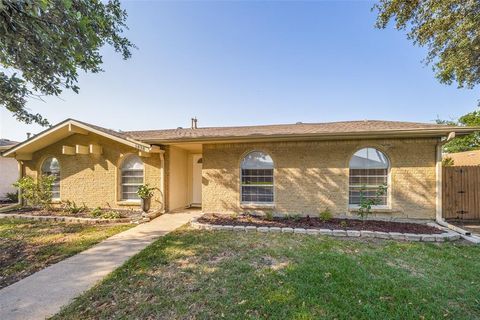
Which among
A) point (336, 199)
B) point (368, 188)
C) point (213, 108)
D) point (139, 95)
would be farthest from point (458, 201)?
point (139, 95)

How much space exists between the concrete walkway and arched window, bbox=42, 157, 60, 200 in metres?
6.38

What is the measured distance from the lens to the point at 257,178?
345 inches

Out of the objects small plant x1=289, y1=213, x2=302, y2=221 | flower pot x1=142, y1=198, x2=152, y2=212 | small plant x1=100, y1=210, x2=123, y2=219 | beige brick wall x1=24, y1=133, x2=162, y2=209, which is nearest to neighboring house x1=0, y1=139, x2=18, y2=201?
beige brick wall x1=24, y1=133, x2=162, y2=209

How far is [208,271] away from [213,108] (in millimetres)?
10715

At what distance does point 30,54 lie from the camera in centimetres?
391

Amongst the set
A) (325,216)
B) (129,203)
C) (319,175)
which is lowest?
(325,216)

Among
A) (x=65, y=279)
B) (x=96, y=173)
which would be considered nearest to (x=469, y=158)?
(x=65, y=279)

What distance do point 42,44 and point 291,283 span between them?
559 centimetres

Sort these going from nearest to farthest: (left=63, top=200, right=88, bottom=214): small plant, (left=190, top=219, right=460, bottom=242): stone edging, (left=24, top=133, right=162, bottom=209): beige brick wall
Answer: (left=190, top=219, right=460, bottom=242): stone edging < (left=63, top=200, right=88, bottom=214): small plant < (left=24, top=133, right=162, bottom=209): beige brick wall

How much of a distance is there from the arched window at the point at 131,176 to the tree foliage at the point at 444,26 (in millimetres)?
11618

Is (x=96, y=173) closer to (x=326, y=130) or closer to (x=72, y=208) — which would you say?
(x=72, y=208)

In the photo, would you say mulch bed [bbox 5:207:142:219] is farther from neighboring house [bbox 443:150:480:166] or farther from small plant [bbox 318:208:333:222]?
neighboring house [bbox 443:150:480:166]

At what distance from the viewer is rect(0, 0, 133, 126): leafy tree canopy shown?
126 inches

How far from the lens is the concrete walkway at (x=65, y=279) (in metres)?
3.26
